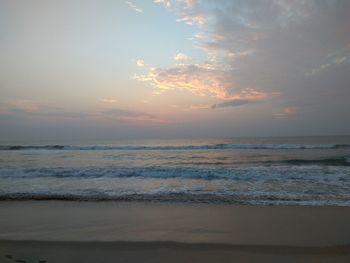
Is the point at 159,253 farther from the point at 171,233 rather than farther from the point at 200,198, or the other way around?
the point at 200,198

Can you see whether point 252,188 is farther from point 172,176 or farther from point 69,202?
point 69,202

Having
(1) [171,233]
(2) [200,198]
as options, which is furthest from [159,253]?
(2) [200,198]

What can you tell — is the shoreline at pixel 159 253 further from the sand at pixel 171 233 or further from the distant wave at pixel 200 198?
the distant wave at pixel 200 198

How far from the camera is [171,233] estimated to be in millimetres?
5516

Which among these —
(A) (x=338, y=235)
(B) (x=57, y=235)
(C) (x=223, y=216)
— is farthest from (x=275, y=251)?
(B) (x=57, y=235)

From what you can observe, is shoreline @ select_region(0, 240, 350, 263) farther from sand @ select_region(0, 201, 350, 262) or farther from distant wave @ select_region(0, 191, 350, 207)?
distant wave @ select_region(0, 191, 350, 207)

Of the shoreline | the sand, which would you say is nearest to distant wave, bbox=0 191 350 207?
the sand

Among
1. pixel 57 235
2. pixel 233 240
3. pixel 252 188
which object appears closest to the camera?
pixel 233 240

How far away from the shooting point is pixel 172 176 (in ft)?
45.9

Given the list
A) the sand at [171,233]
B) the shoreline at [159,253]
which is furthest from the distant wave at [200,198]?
the shoreline at [159,253]

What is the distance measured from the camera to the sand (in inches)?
177

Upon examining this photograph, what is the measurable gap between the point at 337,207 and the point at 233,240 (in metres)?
3.89

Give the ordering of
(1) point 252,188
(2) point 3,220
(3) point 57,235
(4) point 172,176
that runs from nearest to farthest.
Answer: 1. (3) point 57,235
2. (2) point 3,220
3. (1) point 252,188
4. (4) point 172,176

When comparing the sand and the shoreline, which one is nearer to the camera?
the shoreline
